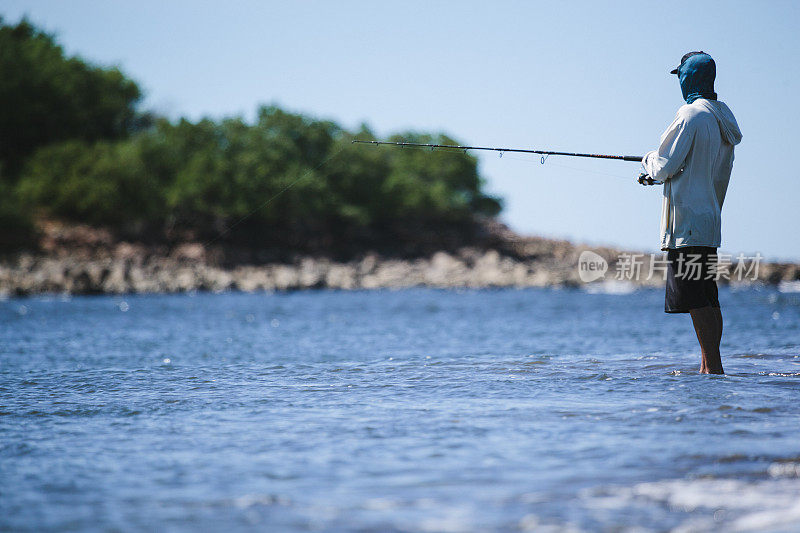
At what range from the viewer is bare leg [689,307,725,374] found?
6004 mm

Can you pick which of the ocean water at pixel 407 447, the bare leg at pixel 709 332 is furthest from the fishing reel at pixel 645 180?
the ocean water at pixel 407 447

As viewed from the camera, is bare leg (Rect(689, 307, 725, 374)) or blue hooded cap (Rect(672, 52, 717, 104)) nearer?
bare leg (Rect(689, 307, 725, 374))

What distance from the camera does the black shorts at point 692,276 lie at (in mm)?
5949

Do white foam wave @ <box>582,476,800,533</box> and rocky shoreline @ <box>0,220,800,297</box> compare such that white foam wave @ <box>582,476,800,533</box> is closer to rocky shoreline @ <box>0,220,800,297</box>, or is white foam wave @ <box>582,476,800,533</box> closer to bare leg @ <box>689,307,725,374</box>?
bare leg @ <box>689,307,725,374</box>

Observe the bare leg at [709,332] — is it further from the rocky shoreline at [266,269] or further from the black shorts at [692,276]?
the rocky shoreline at [266,269]

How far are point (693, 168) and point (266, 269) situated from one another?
174 ft

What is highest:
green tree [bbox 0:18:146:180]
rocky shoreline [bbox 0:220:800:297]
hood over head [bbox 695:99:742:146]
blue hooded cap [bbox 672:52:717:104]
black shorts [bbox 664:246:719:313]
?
green tree [bbox 0:18:146:180]

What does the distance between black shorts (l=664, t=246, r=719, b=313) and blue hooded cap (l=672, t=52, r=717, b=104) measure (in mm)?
1198

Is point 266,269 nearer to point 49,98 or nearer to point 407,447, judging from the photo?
point 49,98

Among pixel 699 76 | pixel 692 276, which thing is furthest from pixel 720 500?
pixel 699 76

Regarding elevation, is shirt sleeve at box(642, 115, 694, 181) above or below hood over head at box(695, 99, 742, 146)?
below

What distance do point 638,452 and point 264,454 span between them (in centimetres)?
166

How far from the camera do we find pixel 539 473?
3.29m

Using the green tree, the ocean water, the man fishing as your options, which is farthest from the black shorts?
the green tree
